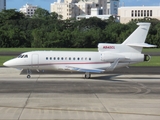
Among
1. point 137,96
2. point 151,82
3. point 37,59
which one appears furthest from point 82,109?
point 37,59

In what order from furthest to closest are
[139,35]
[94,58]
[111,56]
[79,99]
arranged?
[94,58] → [111,56] → [139,35] → [79,99]

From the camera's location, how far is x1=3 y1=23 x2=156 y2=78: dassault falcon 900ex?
120 ft

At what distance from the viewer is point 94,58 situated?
37.1 m

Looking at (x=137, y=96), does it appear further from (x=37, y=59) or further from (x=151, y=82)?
(x=37, y=59)

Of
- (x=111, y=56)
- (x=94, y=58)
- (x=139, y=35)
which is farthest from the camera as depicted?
(x=94, y=58)

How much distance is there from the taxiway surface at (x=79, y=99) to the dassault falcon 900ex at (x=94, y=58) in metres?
2.18

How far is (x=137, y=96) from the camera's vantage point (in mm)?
25391

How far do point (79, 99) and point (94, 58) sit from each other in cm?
1349

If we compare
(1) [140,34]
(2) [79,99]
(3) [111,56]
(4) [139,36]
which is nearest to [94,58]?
(3) [111,56]

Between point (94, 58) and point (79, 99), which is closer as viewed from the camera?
point (79, 99)

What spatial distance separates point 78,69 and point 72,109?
52.7 feet

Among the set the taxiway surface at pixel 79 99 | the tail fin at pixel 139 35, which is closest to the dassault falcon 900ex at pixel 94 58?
the tail fin at pixel 139 35

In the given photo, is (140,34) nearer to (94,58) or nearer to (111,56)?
(111,56)

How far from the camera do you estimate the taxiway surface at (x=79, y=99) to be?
62.1 ft
